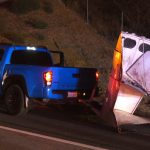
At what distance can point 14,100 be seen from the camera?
584 inches

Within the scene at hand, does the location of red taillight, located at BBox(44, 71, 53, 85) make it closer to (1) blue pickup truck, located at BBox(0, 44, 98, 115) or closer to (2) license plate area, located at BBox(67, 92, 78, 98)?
(1) blue pickup truck, located at BBox(0, 44, 98, 115)

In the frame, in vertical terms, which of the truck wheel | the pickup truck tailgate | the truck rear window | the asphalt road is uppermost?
the truck rear window

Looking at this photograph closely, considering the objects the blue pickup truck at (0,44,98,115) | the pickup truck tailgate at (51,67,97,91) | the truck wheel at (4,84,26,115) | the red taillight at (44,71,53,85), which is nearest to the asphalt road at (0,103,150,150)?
the truck wheel at (4,84,26,115)

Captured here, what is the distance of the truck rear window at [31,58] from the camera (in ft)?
51.6

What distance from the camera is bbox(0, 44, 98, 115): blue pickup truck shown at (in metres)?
14.2

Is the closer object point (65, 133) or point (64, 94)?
point (65, 133)

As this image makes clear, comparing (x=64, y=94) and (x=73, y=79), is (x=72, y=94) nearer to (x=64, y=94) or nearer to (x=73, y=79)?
(x=64, y=94)

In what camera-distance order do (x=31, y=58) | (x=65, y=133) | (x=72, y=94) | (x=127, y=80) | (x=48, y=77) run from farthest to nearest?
(x=31, y=58) → (x=72, y=94) → (x=48, y=77) → (x=127, y=80) → (x=65, y=133)

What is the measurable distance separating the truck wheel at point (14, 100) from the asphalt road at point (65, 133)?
22cm

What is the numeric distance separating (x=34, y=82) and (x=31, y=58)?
6.72ft

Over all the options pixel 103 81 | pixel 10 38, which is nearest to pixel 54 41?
pixel 10 38

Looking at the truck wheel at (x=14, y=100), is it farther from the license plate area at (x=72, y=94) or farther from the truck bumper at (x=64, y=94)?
the license plate area at (x=72, y=94)

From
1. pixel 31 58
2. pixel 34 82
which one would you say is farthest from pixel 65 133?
pixel 31 58

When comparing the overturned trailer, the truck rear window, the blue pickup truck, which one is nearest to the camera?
the overturned trailer
